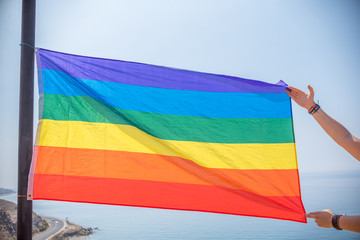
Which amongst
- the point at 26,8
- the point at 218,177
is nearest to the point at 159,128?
the point at 218,177

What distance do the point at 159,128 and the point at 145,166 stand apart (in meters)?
0.42

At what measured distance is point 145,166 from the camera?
108 inches

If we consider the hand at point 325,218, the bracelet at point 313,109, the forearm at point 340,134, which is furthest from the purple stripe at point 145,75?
the hand at point 325,218

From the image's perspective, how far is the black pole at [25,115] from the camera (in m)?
2.29

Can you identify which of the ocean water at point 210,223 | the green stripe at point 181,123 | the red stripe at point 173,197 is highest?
the green stripe at point 181,123

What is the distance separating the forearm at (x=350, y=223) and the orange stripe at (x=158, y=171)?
1111mm

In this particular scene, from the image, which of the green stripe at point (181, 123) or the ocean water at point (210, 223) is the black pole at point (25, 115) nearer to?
the green stripe at point (181, 123)

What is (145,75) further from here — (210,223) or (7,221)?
(210,223)

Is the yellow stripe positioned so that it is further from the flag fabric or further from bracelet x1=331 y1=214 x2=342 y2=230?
bracelet x1=331 y1=214 x2=342 y2=230

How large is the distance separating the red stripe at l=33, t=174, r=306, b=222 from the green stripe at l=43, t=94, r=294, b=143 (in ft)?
1.77

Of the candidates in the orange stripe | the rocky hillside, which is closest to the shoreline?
the rocky hillside

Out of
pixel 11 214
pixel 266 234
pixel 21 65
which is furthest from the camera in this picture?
pixel 266 234

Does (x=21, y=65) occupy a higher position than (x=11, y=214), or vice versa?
(x=21, y=65)

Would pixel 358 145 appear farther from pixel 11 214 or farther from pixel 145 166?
pixel 11 214
